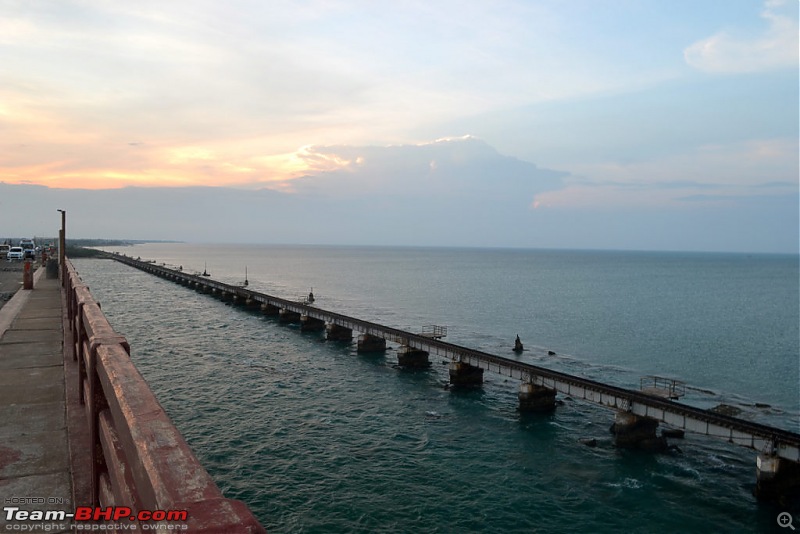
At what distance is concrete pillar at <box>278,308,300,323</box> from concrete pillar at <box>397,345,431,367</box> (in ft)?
84.3

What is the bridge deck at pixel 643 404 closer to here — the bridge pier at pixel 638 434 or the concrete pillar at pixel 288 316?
the bridge pier at pixel 638 434

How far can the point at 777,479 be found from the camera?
2192cm

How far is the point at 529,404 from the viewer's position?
32.5m

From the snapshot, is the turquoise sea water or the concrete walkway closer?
the concrete walkway

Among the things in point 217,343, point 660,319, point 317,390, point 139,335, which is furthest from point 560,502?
point 660,319

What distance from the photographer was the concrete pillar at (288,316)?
65.5 meters

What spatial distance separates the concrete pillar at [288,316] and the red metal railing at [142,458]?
6043 centimetres

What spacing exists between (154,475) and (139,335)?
188 feet

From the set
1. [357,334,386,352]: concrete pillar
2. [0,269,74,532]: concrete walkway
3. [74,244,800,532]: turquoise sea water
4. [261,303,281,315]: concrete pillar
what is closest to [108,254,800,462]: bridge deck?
[74,244,800,532]: turquoise sea water

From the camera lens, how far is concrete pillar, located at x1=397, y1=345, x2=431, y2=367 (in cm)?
4322

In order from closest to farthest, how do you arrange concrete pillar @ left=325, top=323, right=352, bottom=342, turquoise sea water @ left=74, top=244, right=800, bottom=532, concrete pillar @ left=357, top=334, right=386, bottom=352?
turquoise sea water @ left=74, top=244, right=800, bottom=532
concrete pillar @ left=357, top=334, right=386, bottom=352
concrete pillar @ left=325, top=323, right=352, bottom=342

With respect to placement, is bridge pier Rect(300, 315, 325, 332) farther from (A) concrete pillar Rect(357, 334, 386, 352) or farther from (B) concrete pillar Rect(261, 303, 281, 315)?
(B) concrete pillar Rect(261, 303, 281, 315)

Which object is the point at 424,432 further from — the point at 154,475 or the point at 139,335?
the point at 139,335

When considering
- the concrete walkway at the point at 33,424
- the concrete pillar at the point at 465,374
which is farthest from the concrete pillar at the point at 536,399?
the concrete walkway at the point at 33,424
